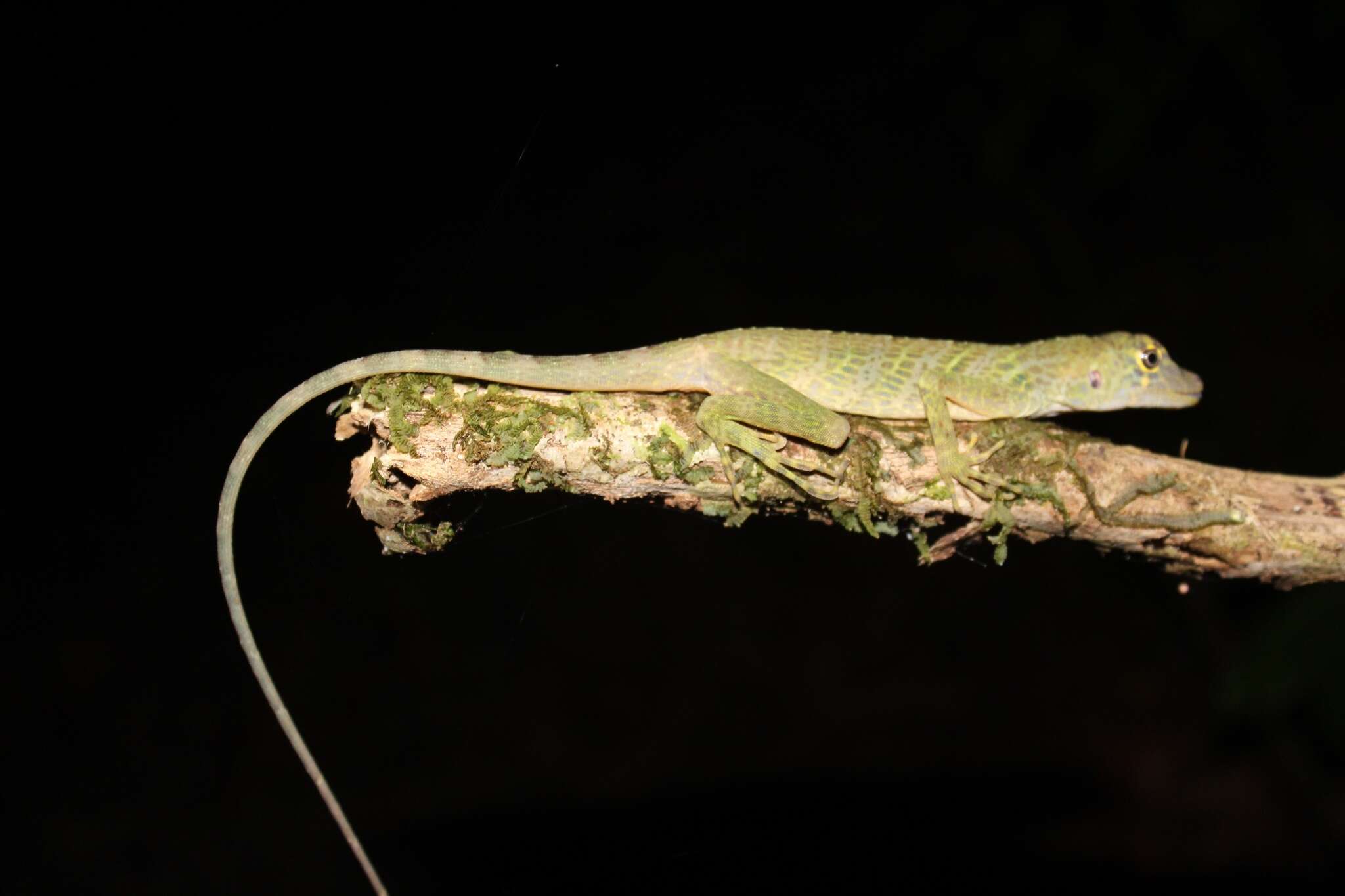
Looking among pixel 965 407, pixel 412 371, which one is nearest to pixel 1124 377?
pixel 965 407

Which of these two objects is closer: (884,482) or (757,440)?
(757,440)

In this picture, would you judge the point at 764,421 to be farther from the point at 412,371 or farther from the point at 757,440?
the point at 412,371

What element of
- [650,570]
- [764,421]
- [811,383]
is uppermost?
[811,383]

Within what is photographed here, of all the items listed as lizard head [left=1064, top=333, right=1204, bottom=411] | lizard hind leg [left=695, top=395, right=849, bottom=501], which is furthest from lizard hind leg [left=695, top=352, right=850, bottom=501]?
lizard head [left=1064, top=333, right=1204, bottom=411]

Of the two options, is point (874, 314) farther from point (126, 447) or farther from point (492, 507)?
point (126, 447)

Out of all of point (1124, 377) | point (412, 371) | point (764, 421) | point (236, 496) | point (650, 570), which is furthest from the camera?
point (650, 570)

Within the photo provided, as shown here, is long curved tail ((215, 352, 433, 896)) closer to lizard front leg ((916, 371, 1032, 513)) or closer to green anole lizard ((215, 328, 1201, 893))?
green anole lizard ((215, 328, 1201, 893))

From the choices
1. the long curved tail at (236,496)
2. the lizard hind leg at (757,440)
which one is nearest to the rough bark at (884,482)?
the lizard hind leg at (757,440)
